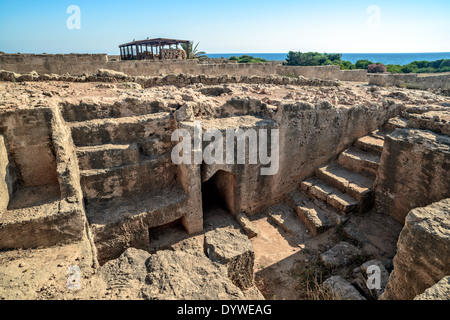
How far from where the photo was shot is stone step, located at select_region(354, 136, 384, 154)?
23.5 feet

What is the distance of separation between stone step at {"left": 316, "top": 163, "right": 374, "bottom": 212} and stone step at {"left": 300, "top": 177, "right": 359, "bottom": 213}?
0.37ft

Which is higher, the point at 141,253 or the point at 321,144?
the point at 321,144

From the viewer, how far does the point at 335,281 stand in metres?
4.66

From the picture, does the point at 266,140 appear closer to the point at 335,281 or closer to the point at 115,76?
the point at 335,281

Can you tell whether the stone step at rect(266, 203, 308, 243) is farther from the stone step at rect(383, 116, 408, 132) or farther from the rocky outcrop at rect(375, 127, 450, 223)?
the stone step at rect(383, 116, 408, 132)

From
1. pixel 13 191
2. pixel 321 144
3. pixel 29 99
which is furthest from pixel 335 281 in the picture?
pixel 29 99

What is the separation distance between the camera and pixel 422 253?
3273 millimetres

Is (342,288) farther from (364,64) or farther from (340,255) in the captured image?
(364,64)

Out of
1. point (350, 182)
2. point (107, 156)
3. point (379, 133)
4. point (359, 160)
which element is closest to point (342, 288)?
point (350, 182)

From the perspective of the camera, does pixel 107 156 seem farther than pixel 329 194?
No

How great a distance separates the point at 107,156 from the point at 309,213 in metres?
4.70

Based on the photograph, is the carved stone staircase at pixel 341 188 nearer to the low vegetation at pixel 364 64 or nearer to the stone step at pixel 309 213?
the stone step at pixel 309 213

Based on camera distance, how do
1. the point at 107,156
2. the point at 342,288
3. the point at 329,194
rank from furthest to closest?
1. the point at 329,194
2. the point at 107,156
3. the point at 342,288

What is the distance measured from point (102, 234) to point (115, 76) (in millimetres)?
5093
